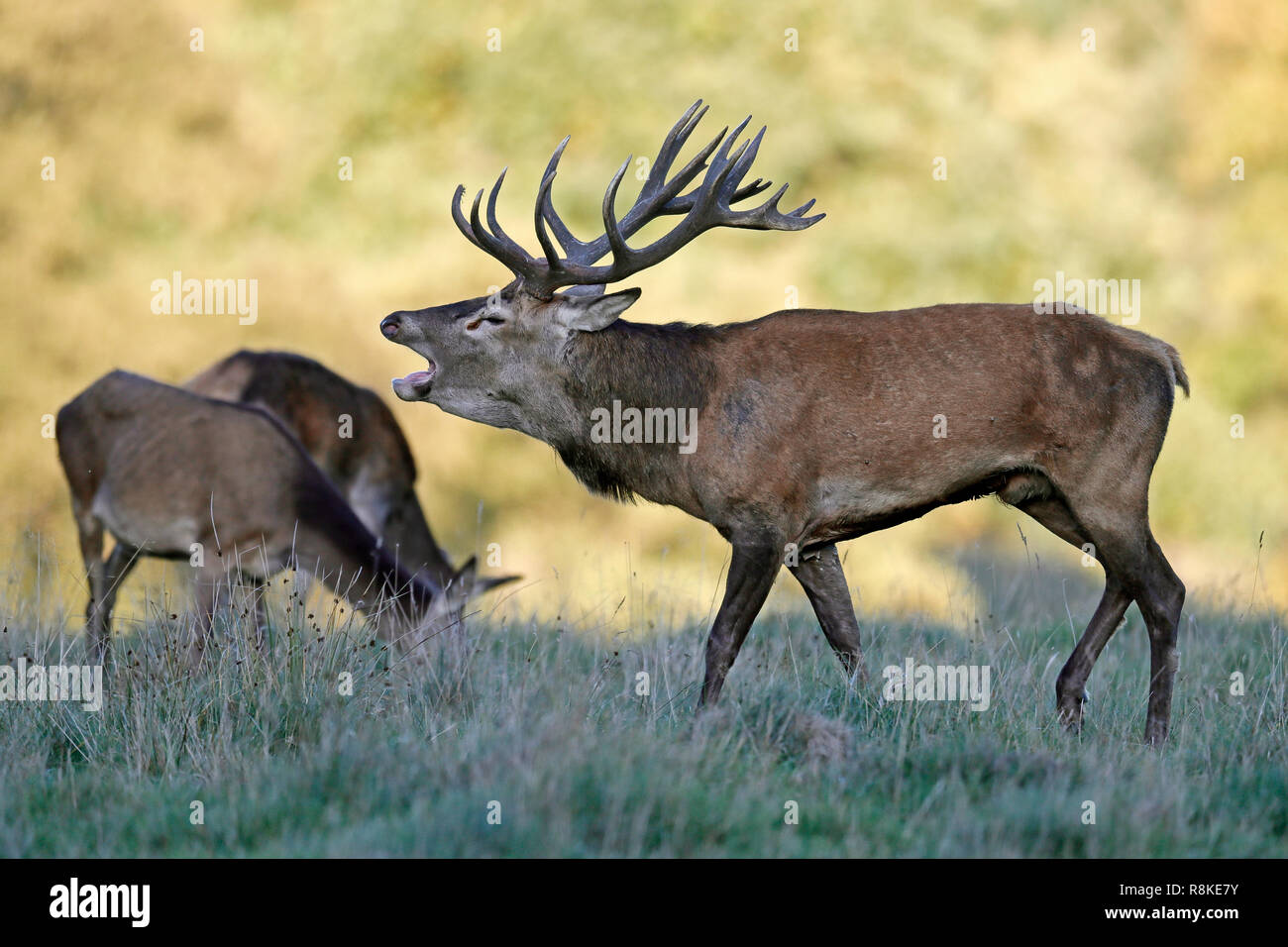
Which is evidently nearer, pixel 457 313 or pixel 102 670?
pixel 102 670

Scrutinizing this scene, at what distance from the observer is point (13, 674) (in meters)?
5.98

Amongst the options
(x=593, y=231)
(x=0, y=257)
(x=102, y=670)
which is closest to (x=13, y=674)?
(x=102, y=670)

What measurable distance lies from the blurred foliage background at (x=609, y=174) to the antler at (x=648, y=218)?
1222 cm

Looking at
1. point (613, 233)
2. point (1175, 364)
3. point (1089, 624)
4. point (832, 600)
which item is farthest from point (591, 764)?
point (1175, 364)

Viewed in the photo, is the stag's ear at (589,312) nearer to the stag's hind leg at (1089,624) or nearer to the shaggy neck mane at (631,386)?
the shaggy neck mane at (631,386)

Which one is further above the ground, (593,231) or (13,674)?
(593,231)

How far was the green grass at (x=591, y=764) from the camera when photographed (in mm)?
4406

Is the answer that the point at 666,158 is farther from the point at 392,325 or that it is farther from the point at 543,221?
the point at 392,325

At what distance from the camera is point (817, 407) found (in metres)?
6.05

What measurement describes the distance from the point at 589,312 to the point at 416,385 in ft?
2.66

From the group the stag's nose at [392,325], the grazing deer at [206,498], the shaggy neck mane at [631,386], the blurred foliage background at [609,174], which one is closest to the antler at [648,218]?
the shaggy neck mane at [631,386]

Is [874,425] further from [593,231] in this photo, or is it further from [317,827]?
[593,231]

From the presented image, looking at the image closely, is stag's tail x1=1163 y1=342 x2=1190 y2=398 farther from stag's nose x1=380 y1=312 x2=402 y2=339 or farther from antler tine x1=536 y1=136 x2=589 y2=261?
stag's nose x1=380 y1=312 x2=402 y2=339

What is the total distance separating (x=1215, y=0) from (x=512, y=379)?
19.6 metres
